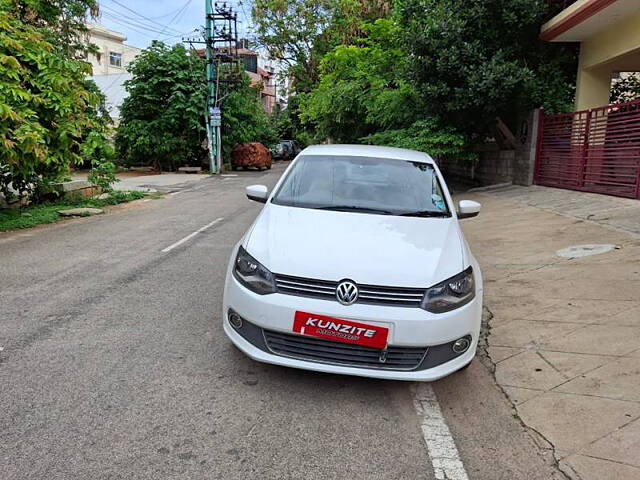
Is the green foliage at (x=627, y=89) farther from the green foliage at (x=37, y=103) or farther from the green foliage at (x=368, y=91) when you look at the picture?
the green foliage at (x=37, y=103)

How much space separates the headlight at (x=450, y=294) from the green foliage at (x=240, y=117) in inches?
954

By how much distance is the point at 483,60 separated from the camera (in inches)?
484

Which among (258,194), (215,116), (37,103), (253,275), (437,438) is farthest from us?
(215,116)

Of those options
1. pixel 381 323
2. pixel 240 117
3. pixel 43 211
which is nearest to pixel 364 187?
pixel 381 323

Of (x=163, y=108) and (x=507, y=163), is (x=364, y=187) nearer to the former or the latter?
(x=507, y=163)

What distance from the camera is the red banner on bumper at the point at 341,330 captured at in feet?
9.82

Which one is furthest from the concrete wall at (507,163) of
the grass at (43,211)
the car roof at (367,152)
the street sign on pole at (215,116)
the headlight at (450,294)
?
the street sign on pole at (215,116)

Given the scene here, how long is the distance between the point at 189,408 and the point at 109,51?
4538cm

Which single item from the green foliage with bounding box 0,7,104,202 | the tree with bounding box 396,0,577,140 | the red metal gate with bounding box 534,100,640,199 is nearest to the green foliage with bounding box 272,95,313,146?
the tree with bounding box 396,0,577,140

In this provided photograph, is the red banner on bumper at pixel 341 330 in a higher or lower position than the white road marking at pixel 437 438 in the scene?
higher

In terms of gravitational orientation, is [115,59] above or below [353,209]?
above

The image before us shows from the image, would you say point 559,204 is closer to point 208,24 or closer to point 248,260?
point 248,260

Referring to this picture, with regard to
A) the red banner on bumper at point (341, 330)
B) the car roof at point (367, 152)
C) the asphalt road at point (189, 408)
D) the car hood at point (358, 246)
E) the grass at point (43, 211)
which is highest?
the car roof at point (367, 152)

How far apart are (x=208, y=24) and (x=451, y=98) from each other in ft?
51.2
